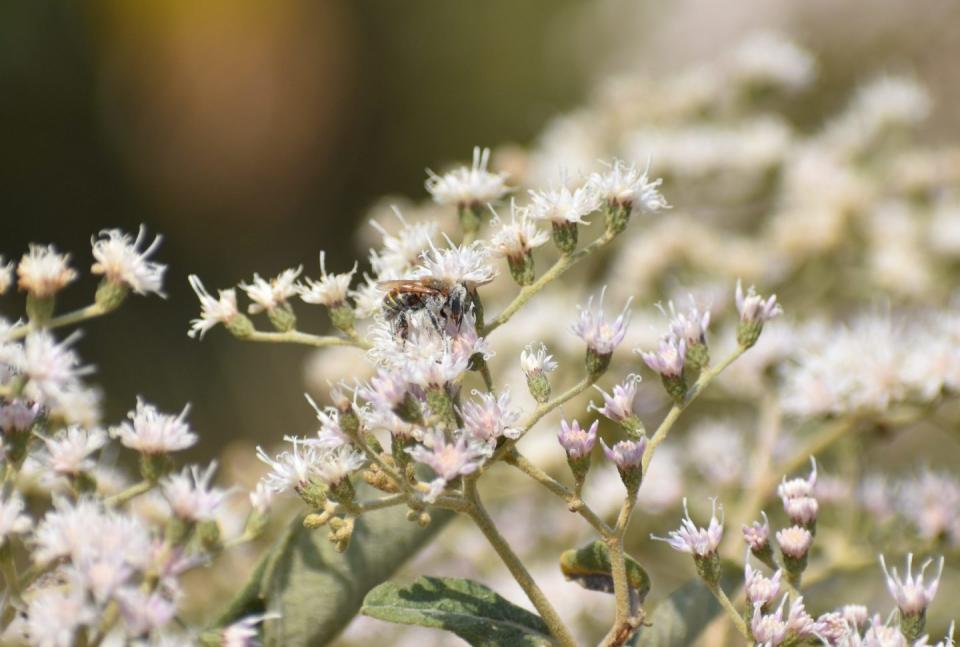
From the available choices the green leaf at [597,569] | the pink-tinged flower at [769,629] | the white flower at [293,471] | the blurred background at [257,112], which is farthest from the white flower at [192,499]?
the blurred background at [257,112]

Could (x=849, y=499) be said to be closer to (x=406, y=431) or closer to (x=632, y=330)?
A: (x=632, y=330)

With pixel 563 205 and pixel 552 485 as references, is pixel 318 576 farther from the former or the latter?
pixel 563 205

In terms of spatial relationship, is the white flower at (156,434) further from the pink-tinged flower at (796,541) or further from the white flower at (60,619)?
the pink-tinged flower at (796,541)

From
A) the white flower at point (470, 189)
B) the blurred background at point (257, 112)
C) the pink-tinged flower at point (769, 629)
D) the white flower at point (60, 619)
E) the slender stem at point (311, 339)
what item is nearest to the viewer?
the white flower at point (60, 619)

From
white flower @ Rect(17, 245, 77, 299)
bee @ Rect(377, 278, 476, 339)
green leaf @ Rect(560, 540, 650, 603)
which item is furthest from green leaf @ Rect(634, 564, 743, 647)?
white flower @ Rect(17, 245, 77, 299)

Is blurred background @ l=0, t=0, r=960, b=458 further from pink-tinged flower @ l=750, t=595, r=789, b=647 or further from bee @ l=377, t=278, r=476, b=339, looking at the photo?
pink-tinged flower @ l=750, t=595, r=789, b=647
